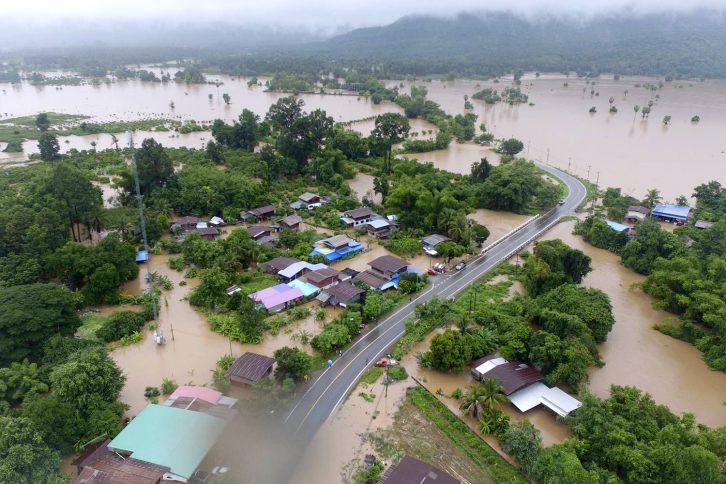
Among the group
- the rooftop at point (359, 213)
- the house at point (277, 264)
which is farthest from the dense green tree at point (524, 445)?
the rooftop at point (359, 213)

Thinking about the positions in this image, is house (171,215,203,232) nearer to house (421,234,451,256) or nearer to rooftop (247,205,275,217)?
rooftop (247,205,275,217)

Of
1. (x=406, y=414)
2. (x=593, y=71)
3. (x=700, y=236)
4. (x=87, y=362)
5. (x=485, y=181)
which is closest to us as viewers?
(x=87, y=362)

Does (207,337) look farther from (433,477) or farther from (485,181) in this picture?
(485,181)

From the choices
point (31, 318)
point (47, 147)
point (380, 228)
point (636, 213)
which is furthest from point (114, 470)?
point (47, 147)

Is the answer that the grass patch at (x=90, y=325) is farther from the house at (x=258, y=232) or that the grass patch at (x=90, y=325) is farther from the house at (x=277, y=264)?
the house at (x=258, y=232)

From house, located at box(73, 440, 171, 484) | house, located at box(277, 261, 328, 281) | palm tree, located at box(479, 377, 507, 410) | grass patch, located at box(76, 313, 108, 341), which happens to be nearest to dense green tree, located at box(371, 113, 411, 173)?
house, located at box(277, 261, 328, 281)

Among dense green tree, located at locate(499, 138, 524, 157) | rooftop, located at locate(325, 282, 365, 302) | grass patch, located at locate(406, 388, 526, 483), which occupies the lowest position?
grass patch, located at locate(406, 388, 526, 483)

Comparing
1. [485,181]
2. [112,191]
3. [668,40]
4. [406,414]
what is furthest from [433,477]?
[668,40]
